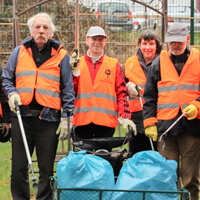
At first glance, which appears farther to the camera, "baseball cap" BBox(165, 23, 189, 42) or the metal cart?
"baseball cap" BBox(165, 23, 189, 42)

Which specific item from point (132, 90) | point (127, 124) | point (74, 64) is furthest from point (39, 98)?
point (132, 90)

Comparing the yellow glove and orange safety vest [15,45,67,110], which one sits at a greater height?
orange safety vest [15,45,67,110]

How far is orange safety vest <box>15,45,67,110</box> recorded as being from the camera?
464 centimetres

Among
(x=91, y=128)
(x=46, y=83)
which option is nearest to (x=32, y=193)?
(x=91, y=128)

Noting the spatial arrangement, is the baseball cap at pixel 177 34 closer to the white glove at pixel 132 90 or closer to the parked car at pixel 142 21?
the white glove at pixel 132 90

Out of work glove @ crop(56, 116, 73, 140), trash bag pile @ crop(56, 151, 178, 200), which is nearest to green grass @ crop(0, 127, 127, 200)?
work glove @ crop(56, 116, 73, 140)

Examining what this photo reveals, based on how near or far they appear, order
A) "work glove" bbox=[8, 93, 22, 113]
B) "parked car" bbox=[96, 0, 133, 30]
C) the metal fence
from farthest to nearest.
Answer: "parked car" bbox=[96, 0, 133, 30] → the metal fence → "work glove" bbox=[8, 93, 22, 113]

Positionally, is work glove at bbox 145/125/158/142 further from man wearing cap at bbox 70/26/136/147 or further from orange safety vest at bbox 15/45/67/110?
orange safety vest at bbox 15/45/67/110

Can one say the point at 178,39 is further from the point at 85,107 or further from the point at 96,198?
the point at 96,198

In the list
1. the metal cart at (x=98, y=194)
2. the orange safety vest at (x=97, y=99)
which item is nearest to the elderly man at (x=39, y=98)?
the orange safety vest at (x=97, y=99)

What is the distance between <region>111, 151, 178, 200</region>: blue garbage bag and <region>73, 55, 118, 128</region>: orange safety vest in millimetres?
1643

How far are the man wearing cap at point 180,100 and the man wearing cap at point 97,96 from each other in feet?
1.95

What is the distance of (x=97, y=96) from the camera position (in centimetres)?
502

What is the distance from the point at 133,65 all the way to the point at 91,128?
0.96 meters
